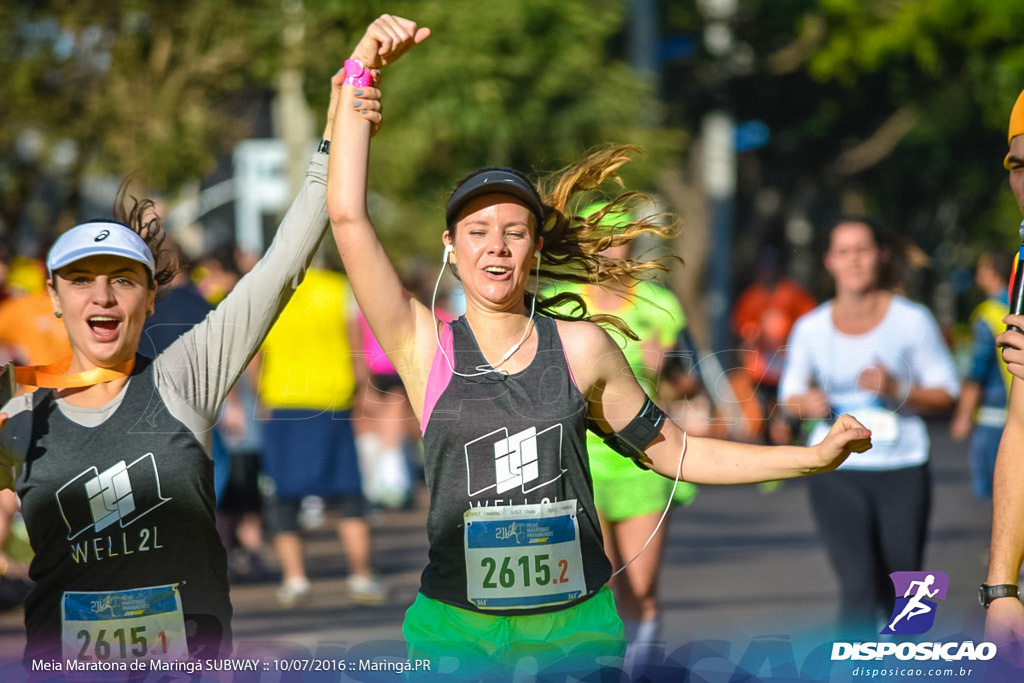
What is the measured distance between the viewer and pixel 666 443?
11.8 ft

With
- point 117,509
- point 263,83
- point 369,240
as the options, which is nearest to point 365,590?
point 117,509

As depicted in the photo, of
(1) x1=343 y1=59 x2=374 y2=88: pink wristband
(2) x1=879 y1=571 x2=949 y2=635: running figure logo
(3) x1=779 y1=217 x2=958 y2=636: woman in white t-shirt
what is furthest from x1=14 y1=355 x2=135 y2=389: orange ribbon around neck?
(3) x1=779 y1=217 x2=958 y2=636: woman in white t-shirt

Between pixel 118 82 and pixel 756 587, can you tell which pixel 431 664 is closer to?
pixel 756 587

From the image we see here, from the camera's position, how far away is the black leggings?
5699 mm

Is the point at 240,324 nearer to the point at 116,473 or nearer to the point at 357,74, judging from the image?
the point at 116,473

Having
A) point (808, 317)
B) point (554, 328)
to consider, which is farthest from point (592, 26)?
point (554, 328)

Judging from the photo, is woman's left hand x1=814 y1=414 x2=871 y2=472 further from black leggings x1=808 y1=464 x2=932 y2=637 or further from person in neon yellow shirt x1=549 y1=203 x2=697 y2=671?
black leggings x1=808 y1=464 x2=932 y2=637

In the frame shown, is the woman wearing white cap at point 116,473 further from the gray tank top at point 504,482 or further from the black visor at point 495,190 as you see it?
the gray tank top at point 504,482

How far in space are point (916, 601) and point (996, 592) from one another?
0.53 m

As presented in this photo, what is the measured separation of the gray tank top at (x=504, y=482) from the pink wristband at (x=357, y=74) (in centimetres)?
66

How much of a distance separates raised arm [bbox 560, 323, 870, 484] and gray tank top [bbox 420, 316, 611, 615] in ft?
0.25

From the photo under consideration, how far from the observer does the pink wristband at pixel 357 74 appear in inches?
135

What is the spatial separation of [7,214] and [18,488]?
38.7 feet

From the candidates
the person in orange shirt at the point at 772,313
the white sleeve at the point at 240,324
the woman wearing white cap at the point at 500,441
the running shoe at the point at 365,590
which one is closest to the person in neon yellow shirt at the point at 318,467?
the running shoe at the point at 365,590
